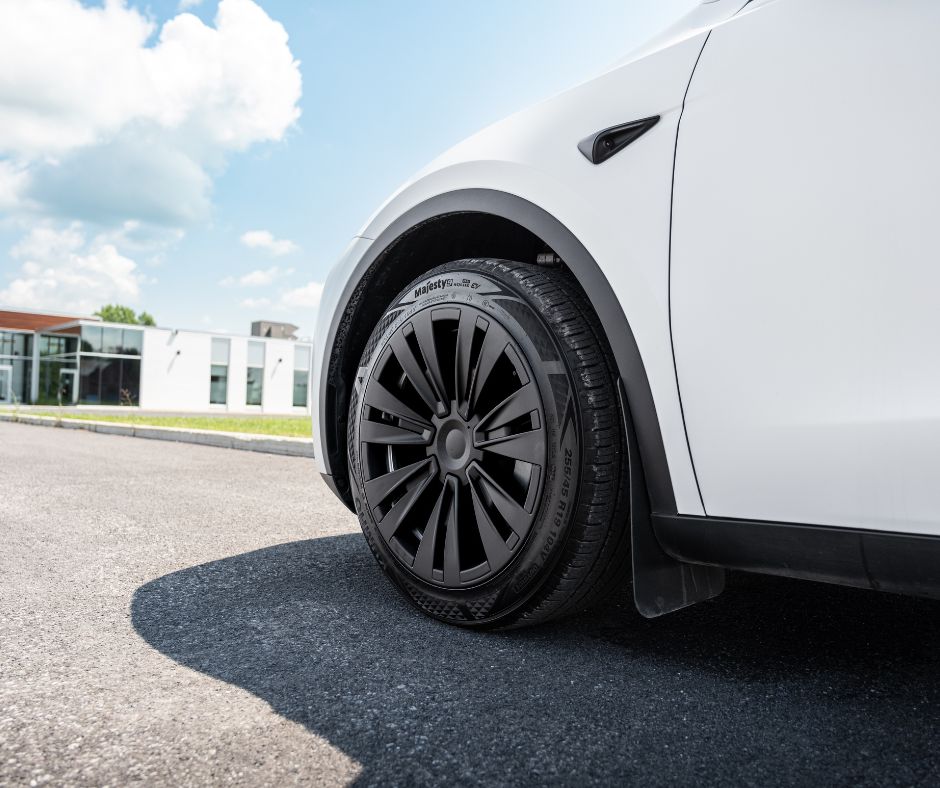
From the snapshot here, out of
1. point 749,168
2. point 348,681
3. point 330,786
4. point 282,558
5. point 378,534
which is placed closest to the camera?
point 330,786

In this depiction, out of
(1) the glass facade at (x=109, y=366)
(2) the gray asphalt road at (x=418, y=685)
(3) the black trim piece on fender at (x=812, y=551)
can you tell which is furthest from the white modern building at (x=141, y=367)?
(3) the black trim piece on fender at (x=812, y=551)

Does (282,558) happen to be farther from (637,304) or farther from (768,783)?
(768,783)

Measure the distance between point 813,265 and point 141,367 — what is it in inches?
1496

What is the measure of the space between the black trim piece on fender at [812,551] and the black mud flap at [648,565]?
0.11 feet

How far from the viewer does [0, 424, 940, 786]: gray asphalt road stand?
1128 millimetres

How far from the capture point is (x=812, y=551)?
1.26 m

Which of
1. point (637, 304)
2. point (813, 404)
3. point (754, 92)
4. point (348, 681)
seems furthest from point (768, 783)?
point (754, 92)

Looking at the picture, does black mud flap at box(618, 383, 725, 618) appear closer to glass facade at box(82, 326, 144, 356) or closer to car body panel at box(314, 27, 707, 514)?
car body panel at box(314, 27, 707, 514)

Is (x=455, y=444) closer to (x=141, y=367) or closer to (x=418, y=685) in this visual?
(x=418, y=685)

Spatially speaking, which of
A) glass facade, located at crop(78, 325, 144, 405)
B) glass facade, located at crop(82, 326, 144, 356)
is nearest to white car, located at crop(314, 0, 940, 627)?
glass facade, located at crop(78, 325, 144, 405)

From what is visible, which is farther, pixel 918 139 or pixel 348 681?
pixel 348 681

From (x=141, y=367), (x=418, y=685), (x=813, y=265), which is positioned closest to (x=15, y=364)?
(x=141, y=367)

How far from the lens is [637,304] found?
1485 millimetres

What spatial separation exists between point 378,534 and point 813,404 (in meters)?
1.18
